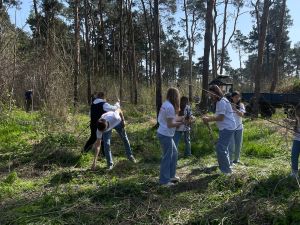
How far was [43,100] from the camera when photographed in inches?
590

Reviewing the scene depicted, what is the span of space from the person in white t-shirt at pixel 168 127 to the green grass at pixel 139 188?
0.33m

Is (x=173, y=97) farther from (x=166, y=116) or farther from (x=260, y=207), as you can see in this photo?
(x=260, y=207)

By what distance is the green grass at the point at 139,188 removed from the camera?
6164mm

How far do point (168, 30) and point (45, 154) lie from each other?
157 ft

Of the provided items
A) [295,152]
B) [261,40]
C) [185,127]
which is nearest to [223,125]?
[295,152]

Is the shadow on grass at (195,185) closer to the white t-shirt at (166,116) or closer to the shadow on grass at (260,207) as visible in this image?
the shadow on grass at (260,207)

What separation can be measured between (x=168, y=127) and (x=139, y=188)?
113cm

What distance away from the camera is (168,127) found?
7.50m

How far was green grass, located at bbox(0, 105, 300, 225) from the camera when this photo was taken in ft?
20.2

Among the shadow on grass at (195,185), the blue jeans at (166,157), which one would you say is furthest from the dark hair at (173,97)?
the shadow on grass at (195,185)

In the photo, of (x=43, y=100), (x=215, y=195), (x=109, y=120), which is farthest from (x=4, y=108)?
(x=215, y=195)

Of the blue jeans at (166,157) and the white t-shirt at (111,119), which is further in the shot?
the white t-shirt at (111,119)

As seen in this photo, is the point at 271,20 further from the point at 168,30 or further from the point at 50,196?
the point at 50,196

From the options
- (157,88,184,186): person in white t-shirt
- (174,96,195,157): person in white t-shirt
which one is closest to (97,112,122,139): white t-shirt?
(174,96,195,157): person in white t-shirt
